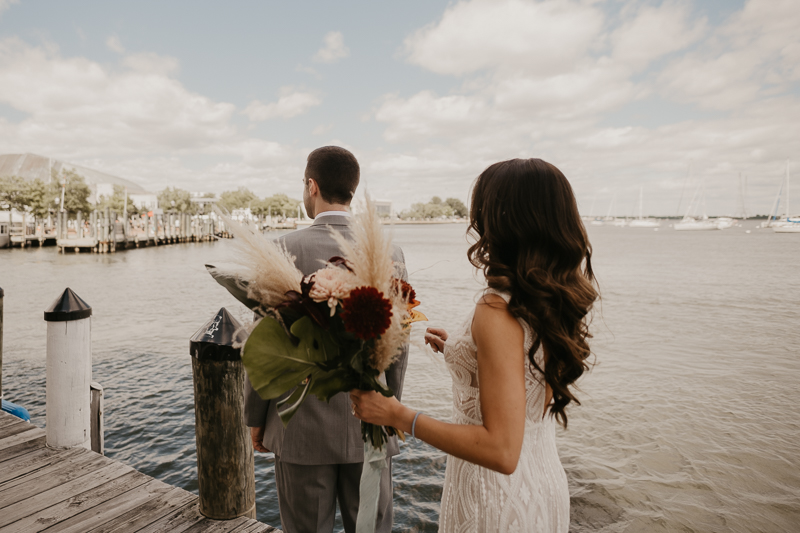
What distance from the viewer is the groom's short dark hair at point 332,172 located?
2.19m

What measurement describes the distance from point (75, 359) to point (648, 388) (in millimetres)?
9434

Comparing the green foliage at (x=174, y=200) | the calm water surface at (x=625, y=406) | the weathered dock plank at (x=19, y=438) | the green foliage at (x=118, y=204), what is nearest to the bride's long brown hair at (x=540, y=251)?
the calm water surface at (x=625, y=406)

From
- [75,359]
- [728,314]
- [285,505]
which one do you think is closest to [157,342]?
[75,359]

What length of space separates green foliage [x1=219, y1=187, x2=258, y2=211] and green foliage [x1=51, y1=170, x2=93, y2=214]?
57.5 m

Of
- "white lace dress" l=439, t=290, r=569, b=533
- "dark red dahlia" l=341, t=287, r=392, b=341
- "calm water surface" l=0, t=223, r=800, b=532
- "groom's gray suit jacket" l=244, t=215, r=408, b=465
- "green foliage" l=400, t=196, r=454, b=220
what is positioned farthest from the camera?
"green foliage" l=400, t=196, r=454, b=220

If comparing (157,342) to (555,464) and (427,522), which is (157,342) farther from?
(555,464)

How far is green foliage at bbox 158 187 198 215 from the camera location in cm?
9406

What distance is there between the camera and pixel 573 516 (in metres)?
5.28

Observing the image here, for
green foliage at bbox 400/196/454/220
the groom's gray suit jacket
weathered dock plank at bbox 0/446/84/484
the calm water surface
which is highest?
green foliage at bbox 400/196/454/220

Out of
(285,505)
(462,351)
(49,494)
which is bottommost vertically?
(49,494)

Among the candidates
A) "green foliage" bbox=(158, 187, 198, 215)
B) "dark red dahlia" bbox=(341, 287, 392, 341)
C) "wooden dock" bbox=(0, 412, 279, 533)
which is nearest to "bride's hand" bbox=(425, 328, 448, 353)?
"dark red dahlia" bbox=(341, 287, 392, 341)

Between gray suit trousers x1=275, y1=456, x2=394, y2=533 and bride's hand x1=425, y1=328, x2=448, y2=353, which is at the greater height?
bride's hand x1=425, y1=328, x2=448, y2=353

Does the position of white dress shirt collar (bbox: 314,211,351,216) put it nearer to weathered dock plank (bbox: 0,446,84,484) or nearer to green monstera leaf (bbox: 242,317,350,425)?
green monstera leaf (bbox: 242,317,350,425)

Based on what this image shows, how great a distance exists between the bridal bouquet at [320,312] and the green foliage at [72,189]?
68594 mm
